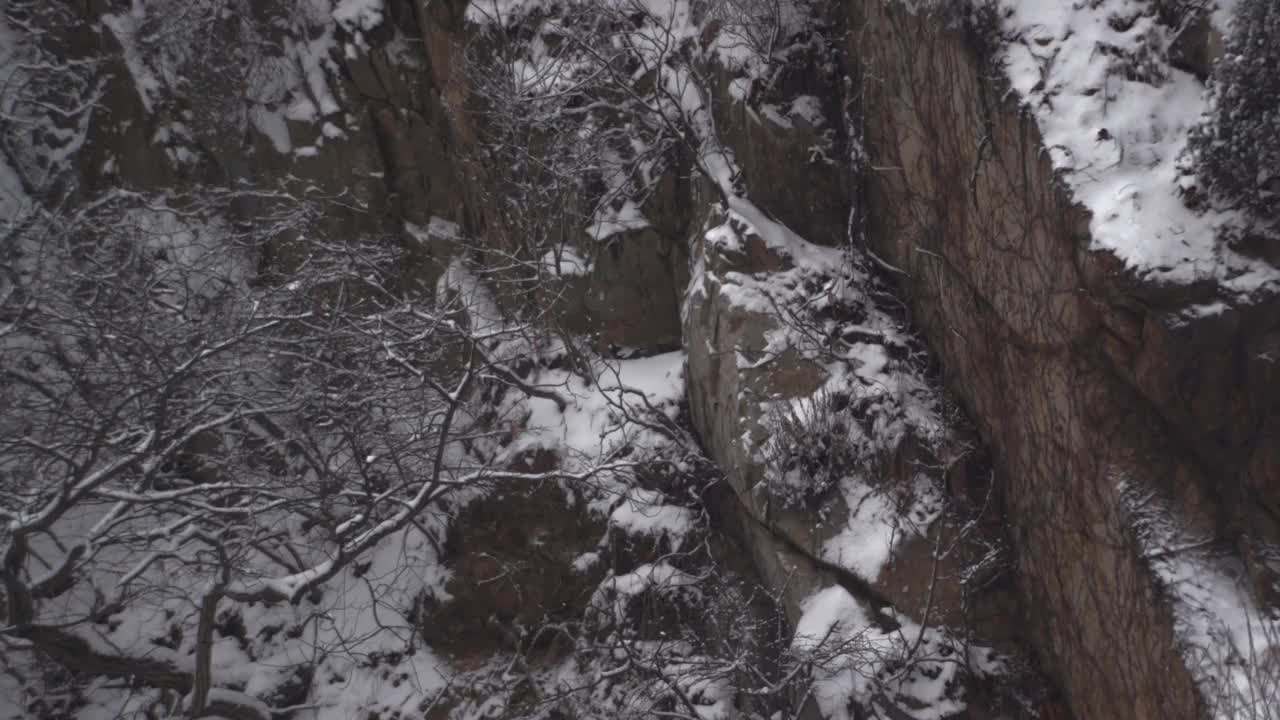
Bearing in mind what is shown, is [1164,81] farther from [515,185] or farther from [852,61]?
[515,185]

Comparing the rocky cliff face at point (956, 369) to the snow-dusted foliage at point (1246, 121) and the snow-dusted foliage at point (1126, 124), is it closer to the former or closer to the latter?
the snow-dusted foliage at point (1126, 124)

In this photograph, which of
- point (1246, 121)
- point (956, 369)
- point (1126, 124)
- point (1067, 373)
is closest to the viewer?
point (1246, 121)

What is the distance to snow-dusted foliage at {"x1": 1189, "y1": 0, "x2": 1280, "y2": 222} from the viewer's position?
3734 mm

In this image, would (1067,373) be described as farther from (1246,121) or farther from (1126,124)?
(1246,121)

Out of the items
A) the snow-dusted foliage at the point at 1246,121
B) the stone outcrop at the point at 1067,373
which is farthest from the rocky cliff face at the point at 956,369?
the snow-dusted foliage at the point at 1246,121

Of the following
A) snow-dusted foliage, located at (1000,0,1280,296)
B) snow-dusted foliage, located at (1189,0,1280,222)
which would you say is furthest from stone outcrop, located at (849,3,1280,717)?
snow-dusted foliage, located at (1189,0,1280,222)

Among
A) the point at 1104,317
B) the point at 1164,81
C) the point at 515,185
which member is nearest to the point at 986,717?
the point at 1104,317

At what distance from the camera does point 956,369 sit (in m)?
6.11

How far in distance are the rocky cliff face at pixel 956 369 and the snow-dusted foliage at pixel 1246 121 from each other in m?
0.38

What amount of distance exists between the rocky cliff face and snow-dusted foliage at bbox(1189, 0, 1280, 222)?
0.38 meters

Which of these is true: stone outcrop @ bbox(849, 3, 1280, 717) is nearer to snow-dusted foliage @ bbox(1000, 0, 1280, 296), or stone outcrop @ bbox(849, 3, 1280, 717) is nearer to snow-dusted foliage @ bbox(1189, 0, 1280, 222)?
snow-dusted foliage @ bbox(1000, 0, 1280, 296)

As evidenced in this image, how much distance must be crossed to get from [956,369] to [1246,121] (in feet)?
8.55

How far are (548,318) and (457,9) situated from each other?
3.78 meters

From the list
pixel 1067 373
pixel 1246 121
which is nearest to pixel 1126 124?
pixel 1246 121
